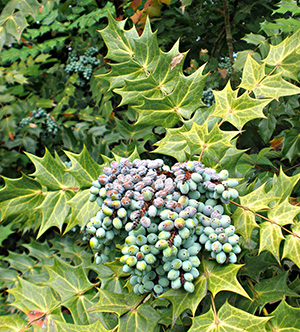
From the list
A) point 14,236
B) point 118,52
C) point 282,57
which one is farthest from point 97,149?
point 14,236

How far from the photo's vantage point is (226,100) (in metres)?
1.05

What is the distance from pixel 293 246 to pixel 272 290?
0.77 ft

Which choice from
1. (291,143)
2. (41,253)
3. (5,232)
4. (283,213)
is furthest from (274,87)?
(5,232)

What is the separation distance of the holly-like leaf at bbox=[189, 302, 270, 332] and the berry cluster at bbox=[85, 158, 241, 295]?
11cm

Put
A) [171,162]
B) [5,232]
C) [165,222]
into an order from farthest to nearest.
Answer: [5,232], [171,162], [165,222]

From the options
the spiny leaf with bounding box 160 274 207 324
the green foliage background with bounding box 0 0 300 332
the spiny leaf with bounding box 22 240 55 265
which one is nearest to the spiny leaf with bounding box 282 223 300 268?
the green foliage background with bounding box 0 0 300 332

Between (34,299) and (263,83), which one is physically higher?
(263,83)

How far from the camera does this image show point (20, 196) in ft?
3.59

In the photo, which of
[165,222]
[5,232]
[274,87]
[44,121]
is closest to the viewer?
[165,222]

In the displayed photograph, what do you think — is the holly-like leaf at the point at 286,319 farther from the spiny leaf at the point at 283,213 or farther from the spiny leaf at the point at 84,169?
the spiny leaf at the point at 84,169

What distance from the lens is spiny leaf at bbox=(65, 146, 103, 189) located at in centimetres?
102

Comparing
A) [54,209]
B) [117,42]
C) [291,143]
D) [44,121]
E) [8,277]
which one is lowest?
[8,277]

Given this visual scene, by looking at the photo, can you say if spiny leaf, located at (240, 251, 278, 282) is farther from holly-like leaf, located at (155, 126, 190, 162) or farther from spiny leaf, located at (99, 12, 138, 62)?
spiny leaf, located at (99, 12, 138, 62)

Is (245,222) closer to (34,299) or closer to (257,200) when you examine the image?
(257,200)
